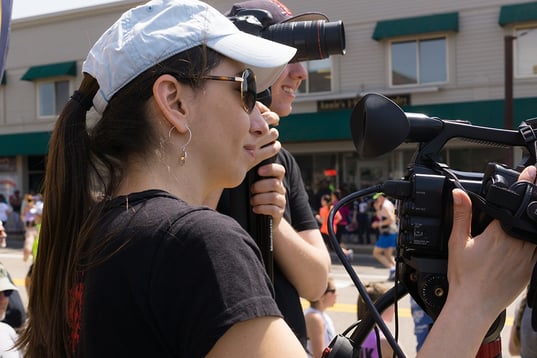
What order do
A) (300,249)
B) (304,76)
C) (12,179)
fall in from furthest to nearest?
1. (12,179)
2. (304,76)
3. (300,249)

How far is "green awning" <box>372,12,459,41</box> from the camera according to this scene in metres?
14.6

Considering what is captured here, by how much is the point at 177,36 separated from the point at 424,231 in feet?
1.97

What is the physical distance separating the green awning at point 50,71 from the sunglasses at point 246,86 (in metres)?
19.3

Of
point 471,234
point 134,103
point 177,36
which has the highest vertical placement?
point 177,36

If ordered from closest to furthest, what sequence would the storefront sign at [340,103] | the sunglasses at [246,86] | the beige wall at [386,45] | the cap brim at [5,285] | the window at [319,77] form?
the sunglasses at [246,86], the cap brim at [5,285], the beige wall at [386,45], the storefront sign at [340,103], the window at [319,77]

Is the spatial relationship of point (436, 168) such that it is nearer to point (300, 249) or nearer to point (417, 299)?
point (417, 299)

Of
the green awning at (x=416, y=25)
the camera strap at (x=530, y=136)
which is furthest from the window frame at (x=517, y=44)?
the camera strap at (x=530, y=136)

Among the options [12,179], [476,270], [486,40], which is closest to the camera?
[476,270]

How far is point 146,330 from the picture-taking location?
3.17 ft

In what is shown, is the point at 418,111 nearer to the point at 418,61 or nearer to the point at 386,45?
the point at 418,61

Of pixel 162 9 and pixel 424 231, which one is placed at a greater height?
pixel 162 9

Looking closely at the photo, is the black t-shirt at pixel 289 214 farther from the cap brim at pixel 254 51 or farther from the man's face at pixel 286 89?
the cap brim at pixel 254 51

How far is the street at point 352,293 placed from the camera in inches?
253

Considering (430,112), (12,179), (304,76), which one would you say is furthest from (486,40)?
(12,179)
